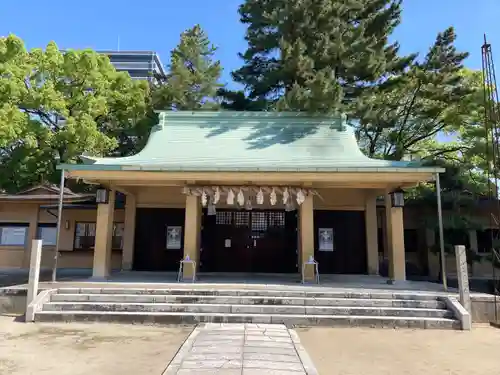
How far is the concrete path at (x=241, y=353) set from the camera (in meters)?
4.89

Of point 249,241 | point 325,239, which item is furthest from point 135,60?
point 325,239

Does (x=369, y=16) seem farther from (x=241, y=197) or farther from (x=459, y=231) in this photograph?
(x=241, y=197)

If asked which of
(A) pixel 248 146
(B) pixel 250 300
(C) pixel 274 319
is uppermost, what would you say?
(A) pixel 248 146

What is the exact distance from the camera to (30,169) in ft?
60.3

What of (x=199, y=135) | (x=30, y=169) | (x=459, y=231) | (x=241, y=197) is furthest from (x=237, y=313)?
(x=30, y=169)

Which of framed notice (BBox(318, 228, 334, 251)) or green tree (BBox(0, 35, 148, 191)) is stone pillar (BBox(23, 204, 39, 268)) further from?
framed notice (BBox(318, 228, 334, 251))

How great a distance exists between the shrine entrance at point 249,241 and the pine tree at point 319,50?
20.7ft

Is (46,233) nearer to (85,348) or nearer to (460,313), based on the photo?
(85,348)

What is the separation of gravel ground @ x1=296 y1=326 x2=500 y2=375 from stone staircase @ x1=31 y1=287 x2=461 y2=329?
0.35 meters

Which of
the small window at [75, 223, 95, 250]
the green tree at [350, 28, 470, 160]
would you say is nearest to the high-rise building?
the green tree at [350, 28, 470, 160]

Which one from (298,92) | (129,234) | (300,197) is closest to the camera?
(300,197)

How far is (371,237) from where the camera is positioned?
43.6 feet

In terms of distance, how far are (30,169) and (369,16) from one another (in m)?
18.9

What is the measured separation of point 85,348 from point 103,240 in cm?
551
